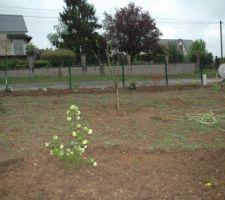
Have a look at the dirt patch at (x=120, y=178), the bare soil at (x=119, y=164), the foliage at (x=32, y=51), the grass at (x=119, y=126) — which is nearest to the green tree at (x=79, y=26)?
the foliage at (x=32, y=51)

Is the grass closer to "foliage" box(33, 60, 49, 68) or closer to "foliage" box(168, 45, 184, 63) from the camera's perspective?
"foliage" box(33, 60, 49, 68)

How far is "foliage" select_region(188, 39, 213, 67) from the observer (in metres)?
42.6

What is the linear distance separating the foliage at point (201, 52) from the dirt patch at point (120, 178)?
1432 inches

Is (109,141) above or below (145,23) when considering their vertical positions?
below

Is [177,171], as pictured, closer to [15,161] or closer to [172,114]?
[15,161]

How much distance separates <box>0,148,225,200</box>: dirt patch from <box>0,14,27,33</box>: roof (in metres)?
46.2

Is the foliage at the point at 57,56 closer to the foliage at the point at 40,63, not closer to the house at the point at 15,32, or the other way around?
the foliage at the point at 40,63

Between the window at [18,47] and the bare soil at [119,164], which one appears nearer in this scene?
the bare soil at [119,164]

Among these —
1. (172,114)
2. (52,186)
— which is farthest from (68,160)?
(172,114)

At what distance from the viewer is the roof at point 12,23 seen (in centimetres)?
4975

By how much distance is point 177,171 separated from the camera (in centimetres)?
512

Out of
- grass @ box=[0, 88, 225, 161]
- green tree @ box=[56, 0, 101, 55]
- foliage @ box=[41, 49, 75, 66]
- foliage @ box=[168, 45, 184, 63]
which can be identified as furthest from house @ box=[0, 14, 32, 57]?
grass @ box=[0, 88, 225, 161]

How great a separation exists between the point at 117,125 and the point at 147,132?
85cm

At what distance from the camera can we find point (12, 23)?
50625 mm
